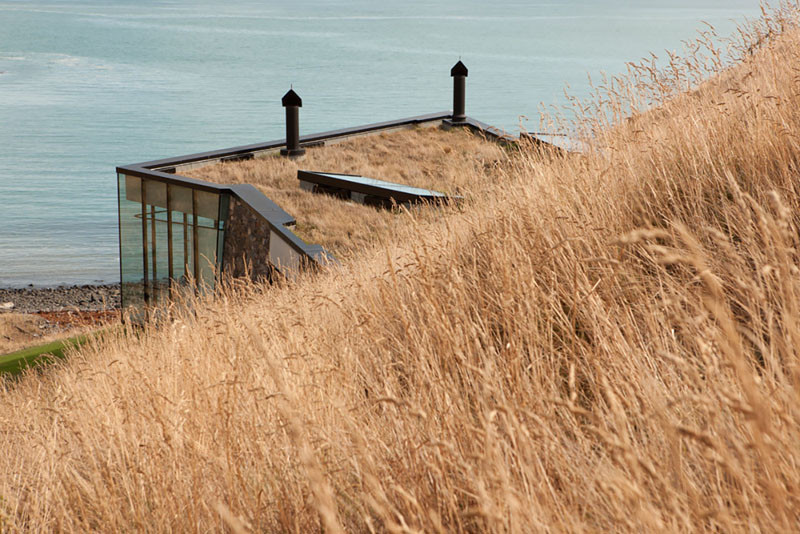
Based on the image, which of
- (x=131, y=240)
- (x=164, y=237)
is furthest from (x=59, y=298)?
(x=164, y=237)

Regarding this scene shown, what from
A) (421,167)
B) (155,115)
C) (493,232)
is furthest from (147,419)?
(155,115)

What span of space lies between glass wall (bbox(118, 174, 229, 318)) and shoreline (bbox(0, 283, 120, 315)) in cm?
2235

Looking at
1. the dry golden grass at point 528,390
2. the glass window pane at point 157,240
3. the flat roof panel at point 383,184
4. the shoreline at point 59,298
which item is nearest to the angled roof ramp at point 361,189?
the flat roof panel at point 383,184

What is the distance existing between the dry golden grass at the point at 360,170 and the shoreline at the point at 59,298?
2440 centimetres

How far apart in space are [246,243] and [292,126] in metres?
4.79

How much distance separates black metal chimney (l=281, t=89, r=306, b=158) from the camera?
1738cm

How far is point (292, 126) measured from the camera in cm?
1741

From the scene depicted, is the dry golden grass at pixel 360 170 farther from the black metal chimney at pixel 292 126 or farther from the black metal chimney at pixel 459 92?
the black metal chimney at pixel 459 92

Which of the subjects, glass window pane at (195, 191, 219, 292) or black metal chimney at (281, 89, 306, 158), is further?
black metal chimney at (281, 89, 306, 158)

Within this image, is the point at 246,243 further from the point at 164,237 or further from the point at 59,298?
the point at 59,298

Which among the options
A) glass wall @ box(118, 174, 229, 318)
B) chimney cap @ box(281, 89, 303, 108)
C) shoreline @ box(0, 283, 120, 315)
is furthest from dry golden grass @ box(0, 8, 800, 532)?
shoreline @ box(0, 283, 120, 315)

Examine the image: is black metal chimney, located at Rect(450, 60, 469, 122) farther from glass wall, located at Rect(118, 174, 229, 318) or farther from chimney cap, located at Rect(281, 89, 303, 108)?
glass wall, located at Rect(118, 174, 229, 318)

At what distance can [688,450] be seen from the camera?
78.7 inches

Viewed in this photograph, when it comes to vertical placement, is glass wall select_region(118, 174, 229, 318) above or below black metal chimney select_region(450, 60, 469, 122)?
below
